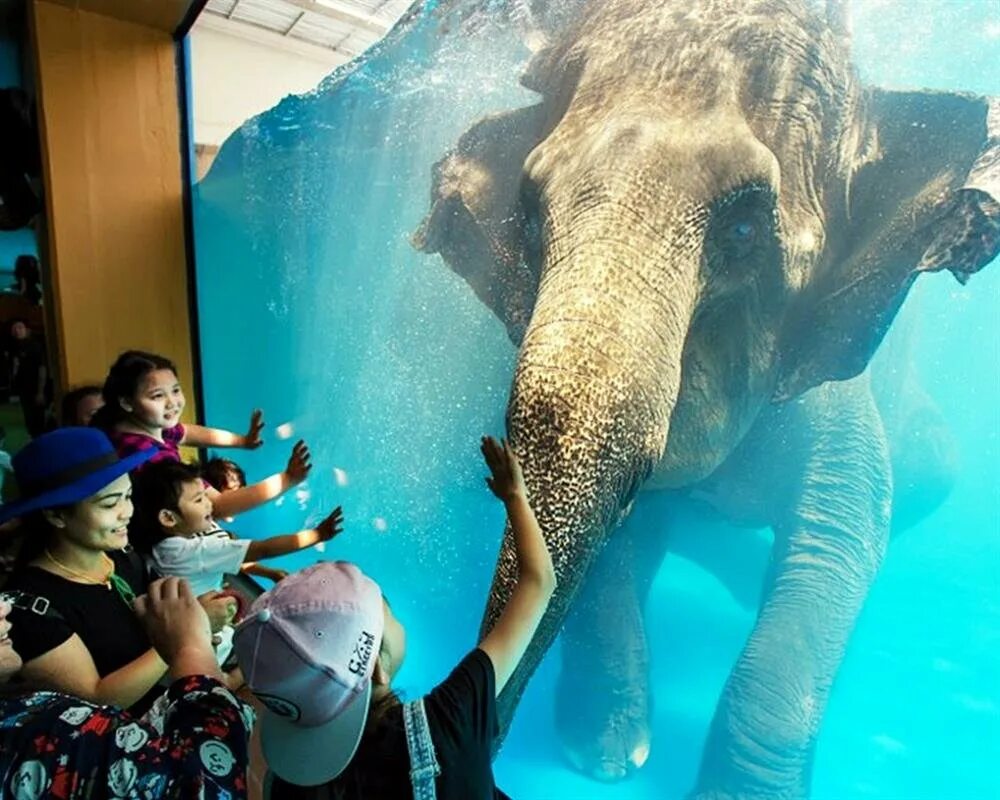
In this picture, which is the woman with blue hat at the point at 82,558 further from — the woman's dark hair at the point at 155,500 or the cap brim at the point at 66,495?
the woman's dark hair at the point at 155,500

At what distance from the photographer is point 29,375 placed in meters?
5.13

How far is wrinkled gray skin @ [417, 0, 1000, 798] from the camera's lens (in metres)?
1.81

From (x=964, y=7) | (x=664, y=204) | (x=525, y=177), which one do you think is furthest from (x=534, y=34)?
(x=964, y=7)

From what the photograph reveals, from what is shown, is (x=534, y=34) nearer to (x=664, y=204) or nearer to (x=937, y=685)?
(x=664, y=204)

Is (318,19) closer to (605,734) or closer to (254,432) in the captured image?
(254,432)

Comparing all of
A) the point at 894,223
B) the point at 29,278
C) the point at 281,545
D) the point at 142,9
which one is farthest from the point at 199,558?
the point at 29,278

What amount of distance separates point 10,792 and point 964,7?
2.16 m

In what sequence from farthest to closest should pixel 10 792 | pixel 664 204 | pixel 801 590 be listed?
pixel 801 590 → pixel 664 204 → pixel 10 792

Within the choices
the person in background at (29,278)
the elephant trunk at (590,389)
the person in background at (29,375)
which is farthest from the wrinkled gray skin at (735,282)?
the person in background at (29,278)

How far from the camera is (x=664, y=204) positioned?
77.5 inches

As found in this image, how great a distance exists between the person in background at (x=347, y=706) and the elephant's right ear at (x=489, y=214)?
154 cm

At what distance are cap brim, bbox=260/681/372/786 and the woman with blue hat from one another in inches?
18.6

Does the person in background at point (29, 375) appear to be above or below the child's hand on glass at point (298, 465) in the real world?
above

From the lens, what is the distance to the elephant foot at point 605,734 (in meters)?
2.87
